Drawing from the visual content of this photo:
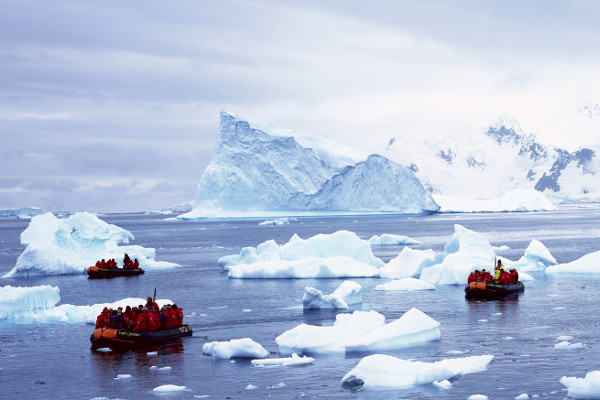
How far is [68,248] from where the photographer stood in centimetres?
5797

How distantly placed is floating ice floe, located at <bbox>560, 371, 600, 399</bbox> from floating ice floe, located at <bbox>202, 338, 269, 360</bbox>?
9380 millimetres

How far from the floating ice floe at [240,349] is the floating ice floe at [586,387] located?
9380 millimetres

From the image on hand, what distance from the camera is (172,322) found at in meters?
28.3

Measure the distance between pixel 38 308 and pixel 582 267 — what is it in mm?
30282

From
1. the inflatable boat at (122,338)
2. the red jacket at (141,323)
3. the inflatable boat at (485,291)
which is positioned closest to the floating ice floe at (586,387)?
the inflatable boat at (122,338)

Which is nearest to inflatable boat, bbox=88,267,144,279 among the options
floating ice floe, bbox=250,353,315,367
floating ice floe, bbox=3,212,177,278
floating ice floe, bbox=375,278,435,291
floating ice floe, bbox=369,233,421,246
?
floating ice floe, bbox=3,212,177,278

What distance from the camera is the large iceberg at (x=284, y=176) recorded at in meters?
107

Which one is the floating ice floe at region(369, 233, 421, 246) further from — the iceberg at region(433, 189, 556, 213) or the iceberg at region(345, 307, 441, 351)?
the iceberg at region(433, 189, 556, 213)

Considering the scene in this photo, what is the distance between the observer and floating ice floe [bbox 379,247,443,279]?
45.1 metres

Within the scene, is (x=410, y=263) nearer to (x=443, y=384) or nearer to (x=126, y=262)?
(x=126, y=262)

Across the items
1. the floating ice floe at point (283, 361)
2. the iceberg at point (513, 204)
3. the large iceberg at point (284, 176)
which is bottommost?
the floating ice floe at point (283, 361)

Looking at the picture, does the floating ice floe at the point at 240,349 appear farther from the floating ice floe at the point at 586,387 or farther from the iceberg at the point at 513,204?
the iceberg at the point at 513,204

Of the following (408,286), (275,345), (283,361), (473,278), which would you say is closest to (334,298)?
(408,286)

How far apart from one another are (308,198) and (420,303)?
77.5m
